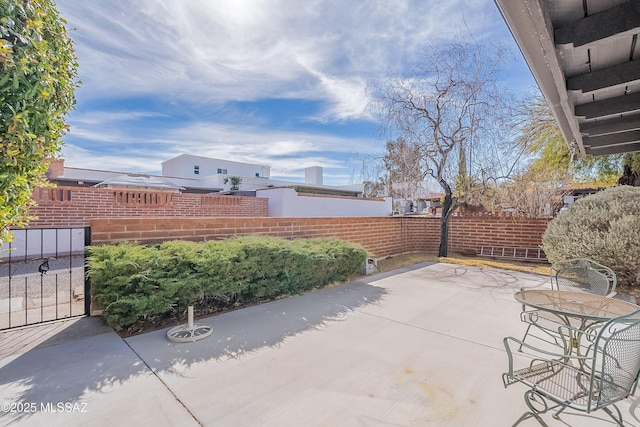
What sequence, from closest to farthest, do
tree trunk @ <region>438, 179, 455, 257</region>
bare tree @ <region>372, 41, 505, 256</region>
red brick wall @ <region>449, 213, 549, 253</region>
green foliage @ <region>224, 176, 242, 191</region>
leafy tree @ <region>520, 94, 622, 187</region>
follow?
bare tree @ <region>372, 41, 505, 256</region>, red brick wall @ <region>449, 213, 549, 253</region>, leafy tree @ <region>520, 94, 622, 187</region>, tree trunk @ <region>438, 179, 455, 257</region>, green foliage @ <region>224, 176, 242, 191</region>

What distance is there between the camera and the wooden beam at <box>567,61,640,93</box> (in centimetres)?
323

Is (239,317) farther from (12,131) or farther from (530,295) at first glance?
(530,295)

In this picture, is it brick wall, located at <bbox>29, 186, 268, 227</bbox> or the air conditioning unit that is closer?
the air conditioning unit

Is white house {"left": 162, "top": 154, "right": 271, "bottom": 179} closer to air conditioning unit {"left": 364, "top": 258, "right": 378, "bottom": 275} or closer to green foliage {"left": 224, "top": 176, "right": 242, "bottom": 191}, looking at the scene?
green foliage {"left": 224, "top": 176, "right": 242, "bottom": 191}

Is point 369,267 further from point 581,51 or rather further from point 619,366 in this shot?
point 619,366

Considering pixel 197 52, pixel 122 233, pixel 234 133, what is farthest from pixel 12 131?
pixel 234 133

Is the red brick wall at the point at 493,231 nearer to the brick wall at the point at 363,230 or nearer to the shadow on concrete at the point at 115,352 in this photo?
the brick wall at the point at 363,230

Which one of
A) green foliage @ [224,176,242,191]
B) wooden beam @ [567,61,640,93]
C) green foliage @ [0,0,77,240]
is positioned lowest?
green foliage @ [0,0,77,240]

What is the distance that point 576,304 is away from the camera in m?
2.72

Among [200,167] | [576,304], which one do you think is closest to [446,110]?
[576,304]

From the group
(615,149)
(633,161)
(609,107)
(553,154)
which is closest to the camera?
(609,107)

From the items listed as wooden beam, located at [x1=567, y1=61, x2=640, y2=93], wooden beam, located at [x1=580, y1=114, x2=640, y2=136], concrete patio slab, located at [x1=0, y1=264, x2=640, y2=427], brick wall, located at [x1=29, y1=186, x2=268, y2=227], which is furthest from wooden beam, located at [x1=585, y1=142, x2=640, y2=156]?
brick wall, located at [x1=29, y1=186, x2=268, y2=227]

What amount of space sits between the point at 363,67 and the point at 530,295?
7877 mm

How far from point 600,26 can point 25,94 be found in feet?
15.1
